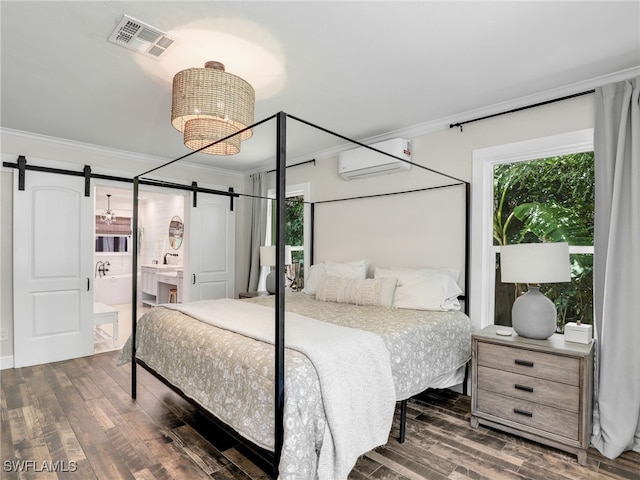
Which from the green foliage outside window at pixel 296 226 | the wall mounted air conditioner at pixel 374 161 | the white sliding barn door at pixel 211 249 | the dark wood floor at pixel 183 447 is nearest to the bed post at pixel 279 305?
the dark wood floor at pixel 183 447

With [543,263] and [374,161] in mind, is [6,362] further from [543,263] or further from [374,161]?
[543,263]

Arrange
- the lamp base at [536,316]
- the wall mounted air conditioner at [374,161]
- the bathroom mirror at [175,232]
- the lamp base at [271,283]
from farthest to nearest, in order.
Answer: the bathroom mirror at [175,232] → the lamp base at [271,283] → the wall mounted air conditioner at [374,161] → the lamp base at [536,316]

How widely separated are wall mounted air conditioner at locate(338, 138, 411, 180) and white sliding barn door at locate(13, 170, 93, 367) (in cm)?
308

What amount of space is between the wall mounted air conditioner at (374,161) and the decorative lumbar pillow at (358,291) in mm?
1177

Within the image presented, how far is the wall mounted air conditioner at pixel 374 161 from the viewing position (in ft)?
11.7

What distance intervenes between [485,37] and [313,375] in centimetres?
211

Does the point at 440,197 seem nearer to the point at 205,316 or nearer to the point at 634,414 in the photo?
the point at 634,414

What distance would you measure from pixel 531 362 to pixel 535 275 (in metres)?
0.57

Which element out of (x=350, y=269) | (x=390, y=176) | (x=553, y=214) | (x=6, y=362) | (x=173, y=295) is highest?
(x=390, y=176)

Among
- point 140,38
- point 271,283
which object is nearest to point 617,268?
point 140,38

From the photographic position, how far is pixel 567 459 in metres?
2.21

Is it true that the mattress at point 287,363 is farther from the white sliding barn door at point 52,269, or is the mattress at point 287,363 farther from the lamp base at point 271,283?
the white sliding barn door at point 52,269

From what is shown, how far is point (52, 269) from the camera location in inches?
161

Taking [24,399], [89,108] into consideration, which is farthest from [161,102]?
[24,399]
